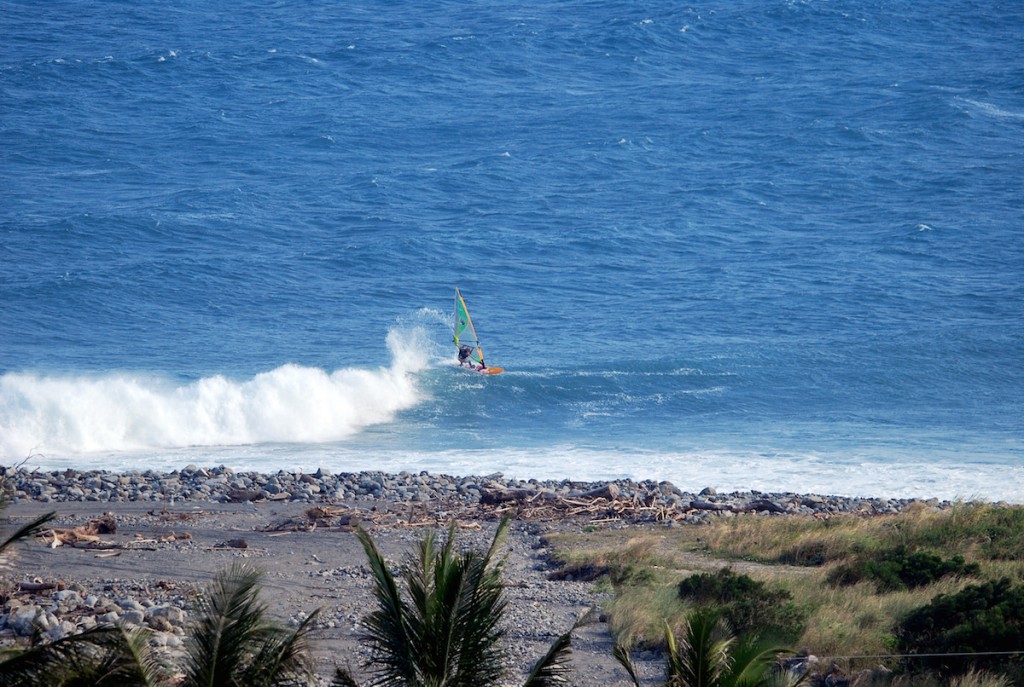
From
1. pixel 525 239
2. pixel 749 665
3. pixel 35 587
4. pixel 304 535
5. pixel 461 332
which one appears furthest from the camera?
pixel 525 239

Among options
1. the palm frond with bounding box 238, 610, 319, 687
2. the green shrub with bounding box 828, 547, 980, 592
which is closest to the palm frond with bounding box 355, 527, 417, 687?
the palm frond with bounding box 238, 610, 319, 687

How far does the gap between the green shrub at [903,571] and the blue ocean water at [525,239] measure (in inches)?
445

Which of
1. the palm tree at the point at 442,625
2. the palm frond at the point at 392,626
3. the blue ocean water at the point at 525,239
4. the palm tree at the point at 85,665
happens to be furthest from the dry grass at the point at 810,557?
the blue ocean water at the point at 525,239

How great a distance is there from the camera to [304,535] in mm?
18922

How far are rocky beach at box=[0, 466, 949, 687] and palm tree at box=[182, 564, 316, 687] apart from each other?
6.35 ft

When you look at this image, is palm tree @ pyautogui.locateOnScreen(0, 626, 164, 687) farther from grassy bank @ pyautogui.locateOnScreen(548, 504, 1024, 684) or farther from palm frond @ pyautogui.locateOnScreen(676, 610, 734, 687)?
grassy bank @ pyautogui.locateOnScreen(548, 504, 1024, 684)

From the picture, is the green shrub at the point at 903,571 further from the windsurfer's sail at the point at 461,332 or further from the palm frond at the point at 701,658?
the windsurfer's sail at the point at 461,332

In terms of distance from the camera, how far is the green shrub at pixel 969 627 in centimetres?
1152

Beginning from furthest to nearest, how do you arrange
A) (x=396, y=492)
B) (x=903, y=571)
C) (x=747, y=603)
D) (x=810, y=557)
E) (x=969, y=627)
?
(x=396, y=492) < (x=810, y=557) < (x=903, y=571) < (x=747, y=603) < (x=969, y=627)

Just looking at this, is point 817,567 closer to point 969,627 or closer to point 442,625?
point 969,627

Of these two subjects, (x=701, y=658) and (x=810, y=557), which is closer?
(x=701, y=658)

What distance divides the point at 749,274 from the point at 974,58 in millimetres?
34825

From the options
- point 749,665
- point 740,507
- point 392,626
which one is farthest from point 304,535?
point 749,665

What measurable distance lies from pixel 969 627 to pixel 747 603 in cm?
270
